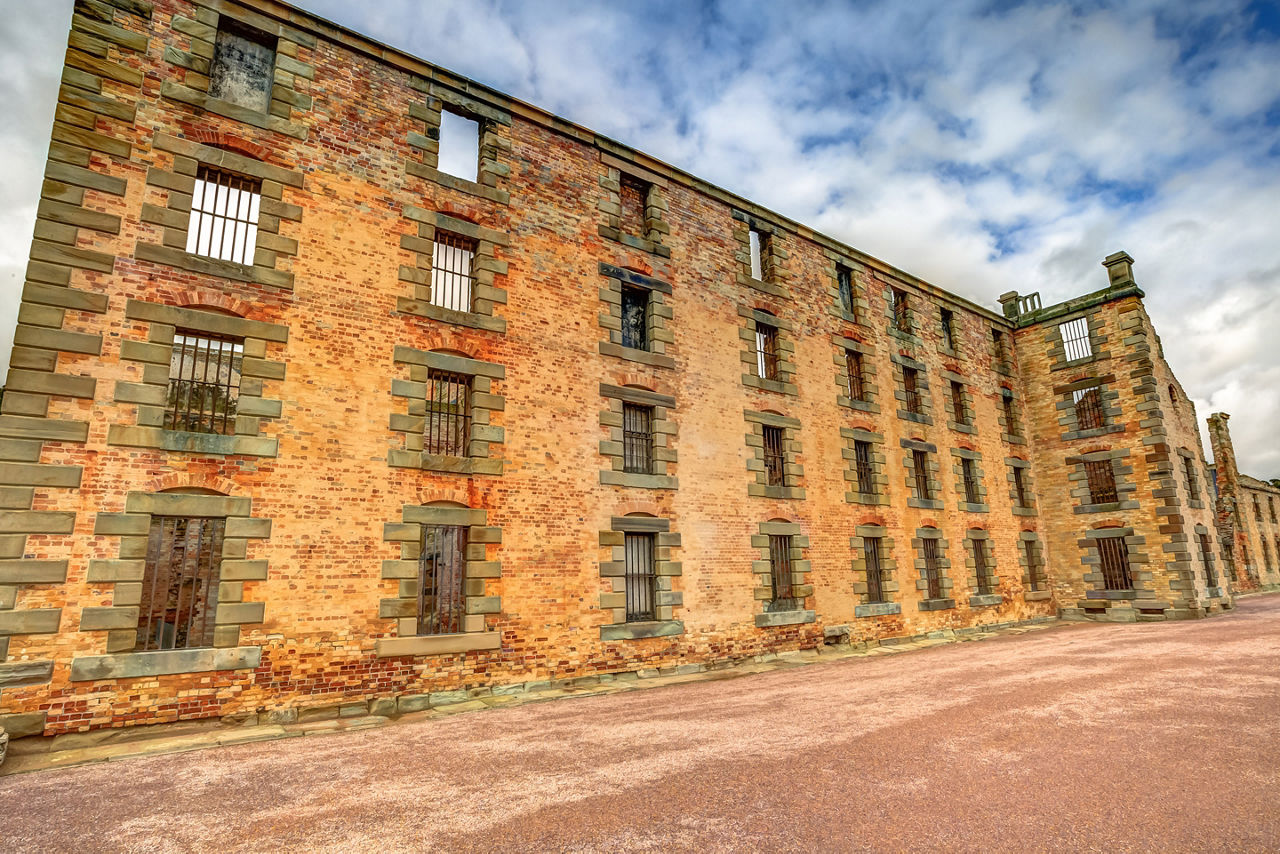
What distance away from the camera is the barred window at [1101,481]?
74.0 ft

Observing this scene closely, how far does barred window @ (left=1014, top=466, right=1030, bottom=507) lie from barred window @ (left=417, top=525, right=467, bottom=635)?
2105 cm

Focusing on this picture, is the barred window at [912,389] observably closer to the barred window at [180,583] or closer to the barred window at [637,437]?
the barred window at [637,437]

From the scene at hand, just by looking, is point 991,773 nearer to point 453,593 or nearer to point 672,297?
point 453,593

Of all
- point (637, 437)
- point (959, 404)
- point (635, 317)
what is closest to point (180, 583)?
point (637, 437)

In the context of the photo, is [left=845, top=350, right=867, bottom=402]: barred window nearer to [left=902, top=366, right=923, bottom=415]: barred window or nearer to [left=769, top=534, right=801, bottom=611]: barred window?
[left=902, top=366, right=923, bottom=415]: barred window

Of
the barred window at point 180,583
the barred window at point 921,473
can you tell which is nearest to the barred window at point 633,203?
the barred window at point 180,583

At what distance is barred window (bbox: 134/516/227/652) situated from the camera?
868 centimetres

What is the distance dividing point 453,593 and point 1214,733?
33.7 feet

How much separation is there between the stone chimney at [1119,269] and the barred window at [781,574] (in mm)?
18051

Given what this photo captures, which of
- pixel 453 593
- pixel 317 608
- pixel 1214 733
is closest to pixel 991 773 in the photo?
pixel 1214 733

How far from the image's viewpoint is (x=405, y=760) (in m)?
6.86

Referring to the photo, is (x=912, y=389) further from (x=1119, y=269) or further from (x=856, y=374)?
(x=1119, y=269)

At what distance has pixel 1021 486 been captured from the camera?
77.7 ft

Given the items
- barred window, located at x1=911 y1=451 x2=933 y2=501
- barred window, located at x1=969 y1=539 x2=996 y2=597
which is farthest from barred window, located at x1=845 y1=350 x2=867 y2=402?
barred window, located at x1=969 y1=539 x2=996 y2=597
